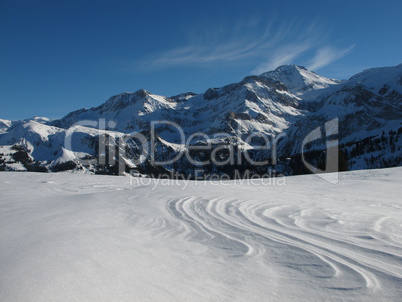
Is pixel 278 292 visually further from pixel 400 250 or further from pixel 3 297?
pixel 3 297

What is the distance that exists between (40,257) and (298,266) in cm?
327

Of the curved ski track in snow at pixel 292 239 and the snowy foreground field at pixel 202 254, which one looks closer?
the snowy foreground field at pixel 202 254

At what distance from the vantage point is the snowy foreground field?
272 centimetres

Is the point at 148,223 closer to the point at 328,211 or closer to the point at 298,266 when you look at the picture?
the point at 298,266

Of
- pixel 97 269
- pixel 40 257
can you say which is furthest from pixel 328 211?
pixel 40 257

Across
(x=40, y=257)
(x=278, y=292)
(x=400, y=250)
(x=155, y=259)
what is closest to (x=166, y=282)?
(x=155, y=259)

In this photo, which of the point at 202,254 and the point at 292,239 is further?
the point at 292,239

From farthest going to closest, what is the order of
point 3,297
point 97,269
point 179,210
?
point 179,210, point 97,269, point 3,297

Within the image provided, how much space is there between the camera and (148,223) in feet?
18.4

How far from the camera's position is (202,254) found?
382 centimetres

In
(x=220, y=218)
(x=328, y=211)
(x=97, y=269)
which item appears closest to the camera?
(x=97, y=269)

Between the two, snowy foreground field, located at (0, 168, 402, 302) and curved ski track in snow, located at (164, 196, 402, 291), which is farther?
curved ski track in snow, located at (164, 196, 402, 291)

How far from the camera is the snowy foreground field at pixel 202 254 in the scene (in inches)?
107

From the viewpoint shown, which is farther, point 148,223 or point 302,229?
point 148,223
